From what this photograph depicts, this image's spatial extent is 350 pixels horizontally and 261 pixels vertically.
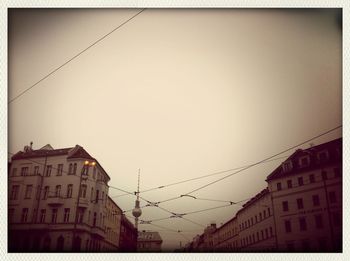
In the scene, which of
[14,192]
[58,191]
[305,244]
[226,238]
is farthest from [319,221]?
[14,192]

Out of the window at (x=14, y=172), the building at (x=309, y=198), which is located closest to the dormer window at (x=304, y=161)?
the building at (x=309, y=198)

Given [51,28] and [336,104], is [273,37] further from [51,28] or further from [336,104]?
[51,28]

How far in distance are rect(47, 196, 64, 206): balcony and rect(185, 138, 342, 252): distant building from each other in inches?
129

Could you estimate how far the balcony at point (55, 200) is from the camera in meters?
6.79

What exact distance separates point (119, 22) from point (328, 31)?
4.56m

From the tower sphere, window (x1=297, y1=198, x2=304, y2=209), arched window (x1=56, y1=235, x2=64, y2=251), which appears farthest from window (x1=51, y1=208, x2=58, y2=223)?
window (x1=297, y1=198, x2=304, y2=209)

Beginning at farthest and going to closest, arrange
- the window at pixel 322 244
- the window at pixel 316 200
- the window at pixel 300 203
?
1. the window at pixel 300 203
2. the window at pixel 316 200
3. the window at pixel 322 244

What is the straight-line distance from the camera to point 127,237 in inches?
245

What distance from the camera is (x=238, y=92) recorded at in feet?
21.1

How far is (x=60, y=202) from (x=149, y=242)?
8.09ft

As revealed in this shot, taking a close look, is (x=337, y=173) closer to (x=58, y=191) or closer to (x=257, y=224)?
(x=257, y=224)

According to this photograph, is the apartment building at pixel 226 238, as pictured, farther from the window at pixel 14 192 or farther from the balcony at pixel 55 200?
the window at pixel 14 192

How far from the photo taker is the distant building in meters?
5.49
